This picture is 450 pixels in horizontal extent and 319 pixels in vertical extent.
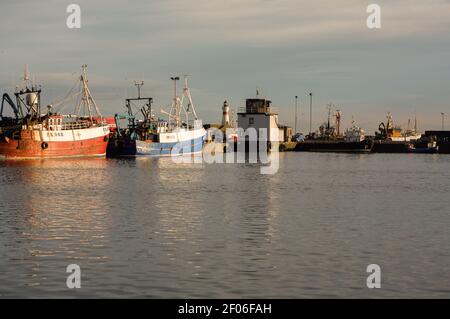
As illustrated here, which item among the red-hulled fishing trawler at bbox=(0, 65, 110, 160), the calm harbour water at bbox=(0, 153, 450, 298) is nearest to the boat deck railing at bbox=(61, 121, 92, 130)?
the red-hulled fishing trawler at bbox=(0, 65, 110, 160)

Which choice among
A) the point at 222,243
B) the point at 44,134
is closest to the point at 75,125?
the point at 44,134

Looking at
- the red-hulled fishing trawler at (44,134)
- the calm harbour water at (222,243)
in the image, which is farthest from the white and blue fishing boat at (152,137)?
the calm harbour water at (222,243)

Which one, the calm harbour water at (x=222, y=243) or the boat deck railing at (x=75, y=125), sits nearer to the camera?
the calm harbour water at (x=222, y=243)

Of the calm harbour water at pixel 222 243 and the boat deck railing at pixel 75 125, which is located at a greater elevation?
the boat deck railing at pixel 75 125

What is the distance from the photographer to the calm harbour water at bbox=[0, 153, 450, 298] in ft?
74.6

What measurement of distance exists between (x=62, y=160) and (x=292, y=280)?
334 ft

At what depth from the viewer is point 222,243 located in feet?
101

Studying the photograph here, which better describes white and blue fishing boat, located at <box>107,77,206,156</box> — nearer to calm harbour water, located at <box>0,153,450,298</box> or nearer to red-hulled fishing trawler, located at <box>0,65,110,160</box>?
red-hulled fishing trawler, located at <box>0,65,110,160</box>

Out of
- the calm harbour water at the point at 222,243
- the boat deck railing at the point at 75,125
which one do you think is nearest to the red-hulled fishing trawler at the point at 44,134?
the boat deck railing at the point at 75,125

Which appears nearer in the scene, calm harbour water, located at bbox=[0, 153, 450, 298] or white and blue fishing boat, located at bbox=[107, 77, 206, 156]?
calm harbour water, located at bbox=[0, 153, 450, 298]

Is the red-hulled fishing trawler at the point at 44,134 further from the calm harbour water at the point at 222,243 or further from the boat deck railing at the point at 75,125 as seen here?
the calm harbour water at the point at 222,243

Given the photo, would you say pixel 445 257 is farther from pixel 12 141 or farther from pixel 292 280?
pixel 12 141

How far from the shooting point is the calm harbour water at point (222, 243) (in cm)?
2273

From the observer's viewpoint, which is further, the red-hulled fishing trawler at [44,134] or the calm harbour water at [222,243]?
the red-hulled fishing trawler at [44,134]
